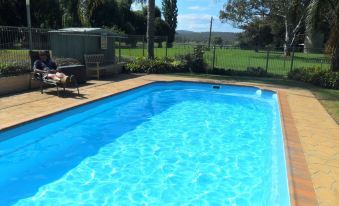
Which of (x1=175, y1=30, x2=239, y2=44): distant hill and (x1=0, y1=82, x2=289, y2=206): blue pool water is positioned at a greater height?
(x1=175, y1=30, x2=239, y2=44): distant hill

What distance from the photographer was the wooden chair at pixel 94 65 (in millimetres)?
13828

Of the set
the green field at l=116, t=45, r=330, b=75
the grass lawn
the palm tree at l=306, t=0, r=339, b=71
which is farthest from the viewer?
the green field at l=116, t=45, r=330, b=75

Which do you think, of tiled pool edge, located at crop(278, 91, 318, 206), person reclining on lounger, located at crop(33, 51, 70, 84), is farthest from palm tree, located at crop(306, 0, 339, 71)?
person reclining on lounger, located at crop(33, 51, 70, 84)

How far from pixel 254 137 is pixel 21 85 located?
7.04 m

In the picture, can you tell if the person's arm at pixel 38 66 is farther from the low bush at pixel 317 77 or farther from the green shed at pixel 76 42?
the low bush at pixel 317 77

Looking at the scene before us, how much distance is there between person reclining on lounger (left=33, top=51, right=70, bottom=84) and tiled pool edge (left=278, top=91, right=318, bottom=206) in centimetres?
616

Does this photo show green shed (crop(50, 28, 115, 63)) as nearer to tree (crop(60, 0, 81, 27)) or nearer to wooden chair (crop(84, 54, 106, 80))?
wooden chair (crop(84, 54, 106, 80))

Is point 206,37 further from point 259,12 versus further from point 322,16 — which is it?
point 322,16

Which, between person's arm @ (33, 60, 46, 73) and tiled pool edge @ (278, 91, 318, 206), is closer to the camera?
tiled pool edge @ (278, 91, 318, 206)

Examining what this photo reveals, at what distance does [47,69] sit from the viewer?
10.6 m

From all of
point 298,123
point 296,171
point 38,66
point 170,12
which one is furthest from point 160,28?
point 296,171

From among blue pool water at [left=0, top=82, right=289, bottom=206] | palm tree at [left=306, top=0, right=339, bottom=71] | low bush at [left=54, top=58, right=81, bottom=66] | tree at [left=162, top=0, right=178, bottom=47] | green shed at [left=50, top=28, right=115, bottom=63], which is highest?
tree at [left=162, top=0, right=178, bottom=47]

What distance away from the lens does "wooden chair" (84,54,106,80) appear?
45.4ft

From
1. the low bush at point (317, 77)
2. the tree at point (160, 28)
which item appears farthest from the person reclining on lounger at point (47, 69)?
the tree at point (160, 28)
